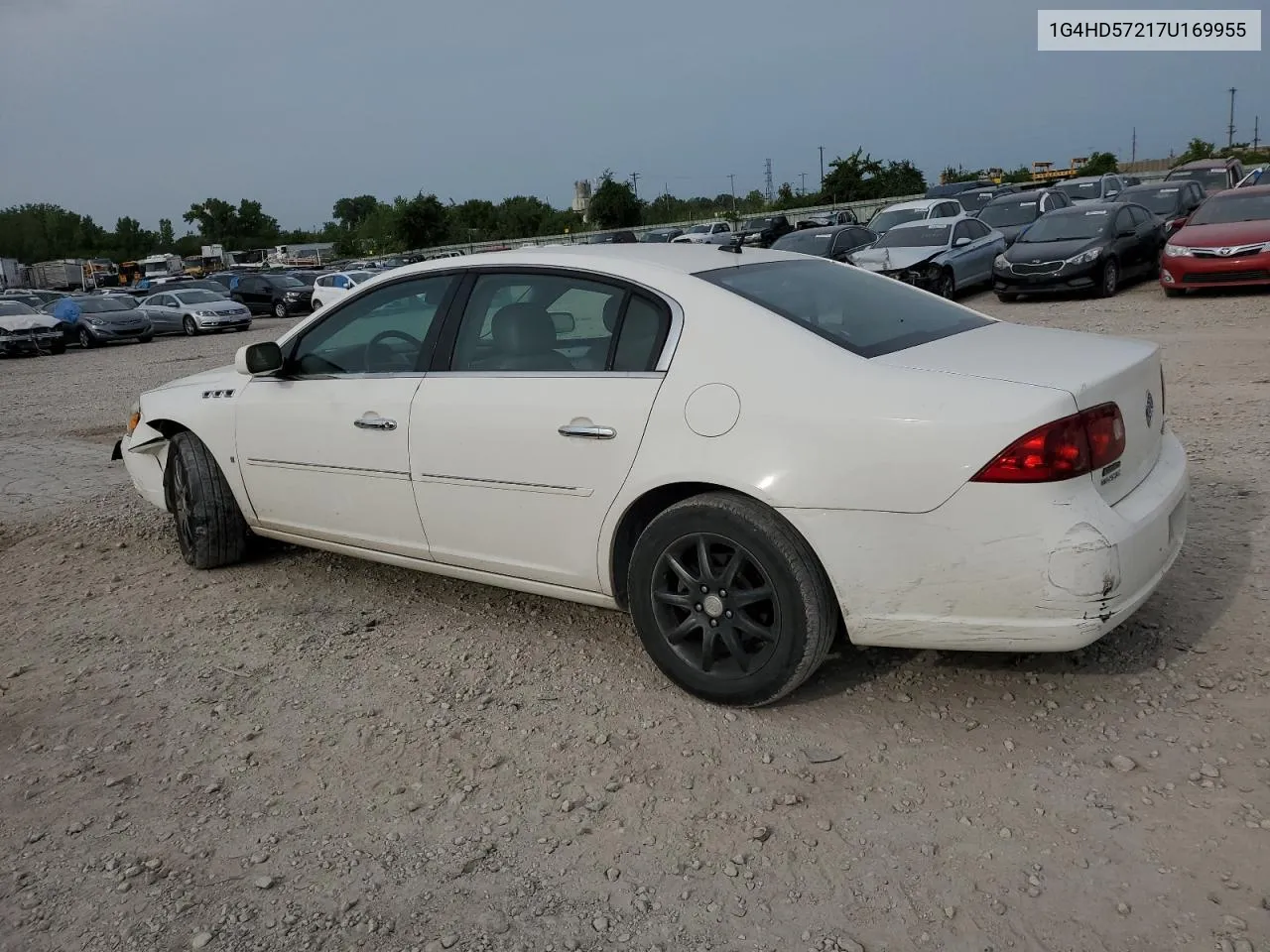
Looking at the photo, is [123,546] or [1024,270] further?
[1024,270]

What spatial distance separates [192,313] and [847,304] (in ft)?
92.6

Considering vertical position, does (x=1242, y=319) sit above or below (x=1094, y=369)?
below

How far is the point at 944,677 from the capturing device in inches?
144

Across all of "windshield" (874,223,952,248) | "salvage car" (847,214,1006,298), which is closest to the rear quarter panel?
"salvage car" (847,214,1006,298)

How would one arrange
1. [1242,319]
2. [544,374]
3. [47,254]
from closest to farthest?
[544,374]
[1242,319]
[47,254]

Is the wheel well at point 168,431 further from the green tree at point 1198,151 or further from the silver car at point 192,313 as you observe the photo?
→ the green tree at point 1198,151

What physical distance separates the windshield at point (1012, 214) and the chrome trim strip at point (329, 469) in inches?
787

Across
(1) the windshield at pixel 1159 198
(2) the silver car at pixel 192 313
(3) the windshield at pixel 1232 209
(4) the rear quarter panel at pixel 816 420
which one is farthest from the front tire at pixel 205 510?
(2) the silver car at pixel 192 313

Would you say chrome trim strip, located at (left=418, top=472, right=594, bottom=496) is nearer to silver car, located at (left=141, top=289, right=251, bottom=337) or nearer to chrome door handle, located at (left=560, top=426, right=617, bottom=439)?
chrome door handle, located at (left=560, top=426, right=617, bottom=439)

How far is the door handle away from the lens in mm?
A: 4176

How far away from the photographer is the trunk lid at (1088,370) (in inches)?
121

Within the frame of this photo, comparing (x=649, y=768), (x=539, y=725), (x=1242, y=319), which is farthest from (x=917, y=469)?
(x=1242, y=319)

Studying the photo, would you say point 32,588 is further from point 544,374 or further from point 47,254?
point 47,254

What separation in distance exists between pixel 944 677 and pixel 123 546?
4583 mm
